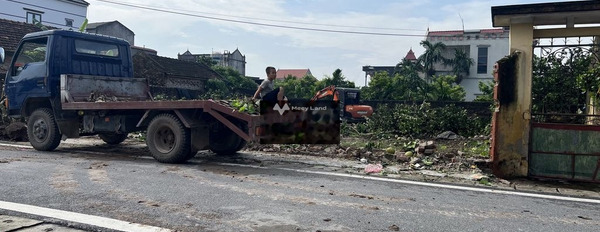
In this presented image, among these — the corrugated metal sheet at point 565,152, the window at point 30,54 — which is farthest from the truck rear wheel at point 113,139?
the corrugated metal sheet at point 565,152


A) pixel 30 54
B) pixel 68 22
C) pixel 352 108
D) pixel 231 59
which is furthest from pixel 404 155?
pixel 231 59

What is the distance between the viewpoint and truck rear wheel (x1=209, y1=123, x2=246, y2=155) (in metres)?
8.93

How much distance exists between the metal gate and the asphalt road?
6.33 ft

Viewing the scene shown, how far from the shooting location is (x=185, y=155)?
7887mm

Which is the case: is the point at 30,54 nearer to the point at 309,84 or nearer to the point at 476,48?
the point at 309,84

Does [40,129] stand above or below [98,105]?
below

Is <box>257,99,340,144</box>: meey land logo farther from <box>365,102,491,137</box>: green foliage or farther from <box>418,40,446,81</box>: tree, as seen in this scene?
<box>418,40,446,81</box>: tree

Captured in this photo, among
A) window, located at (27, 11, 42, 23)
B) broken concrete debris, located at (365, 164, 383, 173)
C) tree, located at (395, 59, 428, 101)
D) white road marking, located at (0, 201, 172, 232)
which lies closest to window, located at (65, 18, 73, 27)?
window, located at (27, 11, 42, 23)

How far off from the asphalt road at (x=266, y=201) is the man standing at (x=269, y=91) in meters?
1.35

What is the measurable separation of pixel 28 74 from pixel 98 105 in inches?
86.0

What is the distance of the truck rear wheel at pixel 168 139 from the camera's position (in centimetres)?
781

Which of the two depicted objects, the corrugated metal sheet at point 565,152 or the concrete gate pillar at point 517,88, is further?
the concrete gate pillar at point 517,88

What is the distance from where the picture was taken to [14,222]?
4133 mm

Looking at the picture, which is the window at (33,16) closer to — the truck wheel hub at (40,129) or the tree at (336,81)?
the tree at (336,81)
